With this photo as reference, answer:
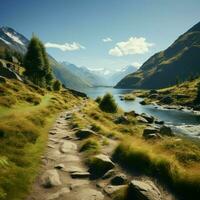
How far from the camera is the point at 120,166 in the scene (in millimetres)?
13914

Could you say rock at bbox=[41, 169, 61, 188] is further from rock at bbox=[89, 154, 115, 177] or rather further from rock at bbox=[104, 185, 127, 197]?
rock at bbox=[104, 185, 127, 197]

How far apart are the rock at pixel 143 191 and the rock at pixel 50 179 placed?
12.5 ft

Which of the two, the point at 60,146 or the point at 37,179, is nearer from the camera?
the point at 37,179

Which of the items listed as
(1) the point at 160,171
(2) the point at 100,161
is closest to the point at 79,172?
(2) the point at 100,161

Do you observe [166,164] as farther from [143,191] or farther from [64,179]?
[64,179]

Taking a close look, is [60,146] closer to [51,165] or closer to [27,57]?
[51,165]

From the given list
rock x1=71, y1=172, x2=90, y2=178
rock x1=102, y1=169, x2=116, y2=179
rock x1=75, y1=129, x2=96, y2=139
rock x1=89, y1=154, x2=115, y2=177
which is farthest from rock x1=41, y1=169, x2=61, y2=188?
rock x1=75, y1=129, x2=96, y2=139

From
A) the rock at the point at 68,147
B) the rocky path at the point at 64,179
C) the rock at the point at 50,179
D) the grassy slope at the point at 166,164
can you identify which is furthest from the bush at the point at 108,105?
the rock at the point at 50,179

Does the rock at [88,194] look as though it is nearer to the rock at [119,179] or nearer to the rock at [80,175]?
the rock at [119,179]

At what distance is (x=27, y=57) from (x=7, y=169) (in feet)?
236

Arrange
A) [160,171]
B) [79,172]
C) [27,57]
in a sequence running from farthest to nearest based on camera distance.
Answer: [27,57] → [79,172] → [160,171]

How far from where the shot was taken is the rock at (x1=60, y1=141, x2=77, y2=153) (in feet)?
57.8

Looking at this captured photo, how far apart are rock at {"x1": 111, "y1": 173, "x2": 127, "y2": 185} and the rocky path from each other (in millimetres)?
1007

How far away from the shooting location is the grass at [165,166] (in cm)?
1051
